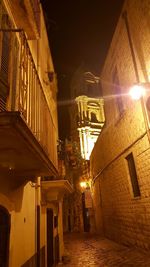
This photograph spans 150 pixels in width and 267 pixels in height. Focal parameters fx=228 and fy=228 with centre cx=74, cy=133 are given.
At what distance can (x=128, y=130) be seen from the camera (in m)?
10.5

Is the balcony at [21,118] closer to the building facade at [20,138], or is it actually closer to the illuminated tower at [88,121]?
the building facade at [20,138]

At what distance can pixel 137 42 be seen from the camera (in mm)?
9148

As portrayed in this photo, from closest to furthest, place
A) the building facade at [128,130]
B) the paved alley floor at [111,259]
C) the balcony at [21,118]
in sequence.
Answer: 1. the balcony at [21,118]
2. the paved alley floor at [111,259]
3. the building facade at [128,130]

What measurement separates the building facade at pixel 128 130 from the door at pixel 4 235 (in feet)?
19.3

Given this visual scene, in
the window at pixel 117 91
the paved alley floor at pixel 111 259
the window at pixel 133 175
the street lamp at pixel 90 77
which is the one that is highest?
the street lamp at pixel 90 77

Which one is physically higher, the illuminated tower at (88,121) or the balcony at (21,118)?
the illuminated tower at (88,121)

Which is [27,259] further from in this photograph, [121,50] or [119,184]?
[121,50]

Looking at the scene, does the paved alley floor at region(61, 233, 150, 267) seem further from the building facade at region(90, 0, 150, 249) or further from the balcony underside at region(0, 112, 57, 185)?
the balcony underside at region(0, 112, 57, 185)

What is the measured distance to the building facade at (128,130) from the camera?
868cm

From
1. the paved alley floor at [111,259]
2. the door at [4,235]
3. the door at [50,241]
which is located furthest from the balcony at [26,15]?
the paved alley floor at [111,259]

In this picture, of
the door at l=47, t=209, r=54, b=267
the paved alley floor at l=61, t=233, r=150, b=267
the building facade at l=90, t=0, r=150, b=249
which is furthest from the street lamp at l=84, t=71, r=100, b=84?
the door at l=47, t=209, r=54, b=267

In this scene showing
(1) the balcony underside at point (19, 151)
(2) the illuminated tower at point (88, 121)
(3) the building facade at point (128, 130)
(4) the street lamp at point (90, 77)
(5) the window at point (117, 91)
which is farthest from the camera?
(4) the street lamp at point (90, 77)

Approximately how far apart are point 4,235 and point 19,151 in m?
1.83

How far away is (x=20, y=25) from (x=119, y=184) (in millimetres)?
9252
